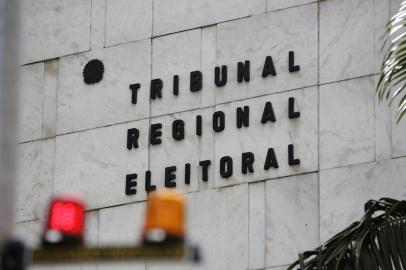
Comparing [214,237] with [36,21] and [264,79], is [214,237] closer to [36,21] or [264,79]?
[264,79]

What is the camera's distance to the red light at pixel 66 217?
21.6ft

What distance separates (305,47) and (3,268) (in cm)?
1314

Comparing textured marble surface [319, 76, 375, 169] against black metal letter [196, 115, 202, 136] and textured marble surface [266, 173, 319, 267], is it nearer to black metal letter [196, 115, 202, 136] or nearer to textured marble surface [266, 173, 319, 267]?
textured marble surface [266, 173, 319, 267]

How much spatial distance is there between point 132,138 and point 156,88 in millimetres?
768

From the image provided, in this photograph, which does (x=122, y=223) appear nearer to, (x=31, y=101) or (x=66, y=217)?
(x=31, y=101)

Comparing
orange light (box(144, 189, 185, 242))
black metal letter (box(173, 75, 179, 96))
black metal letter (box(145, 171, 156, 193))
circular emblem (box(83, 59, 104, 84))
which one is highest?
circular emblem (box(83, 59, 104, 84))

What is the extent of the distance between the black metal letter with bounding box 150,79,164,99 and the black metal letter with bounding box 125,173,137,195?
115cm

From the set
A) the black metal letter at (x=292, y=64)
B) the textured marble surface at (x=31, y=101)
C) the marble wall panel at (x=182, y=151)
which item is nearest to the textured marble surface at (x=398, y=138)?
the black metal letter at (x=292, y=64)

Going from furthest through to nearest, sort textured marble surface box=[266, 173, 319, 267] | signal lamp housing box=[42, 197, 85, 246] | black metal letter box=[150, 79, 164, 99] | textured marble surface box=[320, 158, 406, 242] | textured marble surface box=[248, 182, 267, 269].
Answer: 1. black metal letter box=[150, 79, 164, 99]
2. textured marble surface box=[248, 182, 267, 269]
3. textured marble surface box=[266, 173, 319, 267]
4. textured marble surface box=[320, 158, 406, 242]
5. signal lamp housing box=[42, 197, 85, 246]

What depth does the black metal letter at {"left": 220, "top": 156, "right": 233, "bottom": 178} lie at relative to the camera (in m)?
19.0

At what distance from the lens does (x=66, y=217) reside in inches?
265

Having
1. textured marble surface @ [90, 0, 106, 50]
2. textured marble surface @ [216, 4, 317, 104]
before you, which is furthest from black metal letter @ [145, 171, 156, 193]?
textured marble surface @ [90, 0, 106, 50]

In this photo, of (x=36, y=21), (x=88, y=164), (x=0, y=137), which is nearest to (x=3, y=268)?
(x=0, y=137)

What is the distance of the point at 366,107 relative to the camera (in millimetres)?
18547
